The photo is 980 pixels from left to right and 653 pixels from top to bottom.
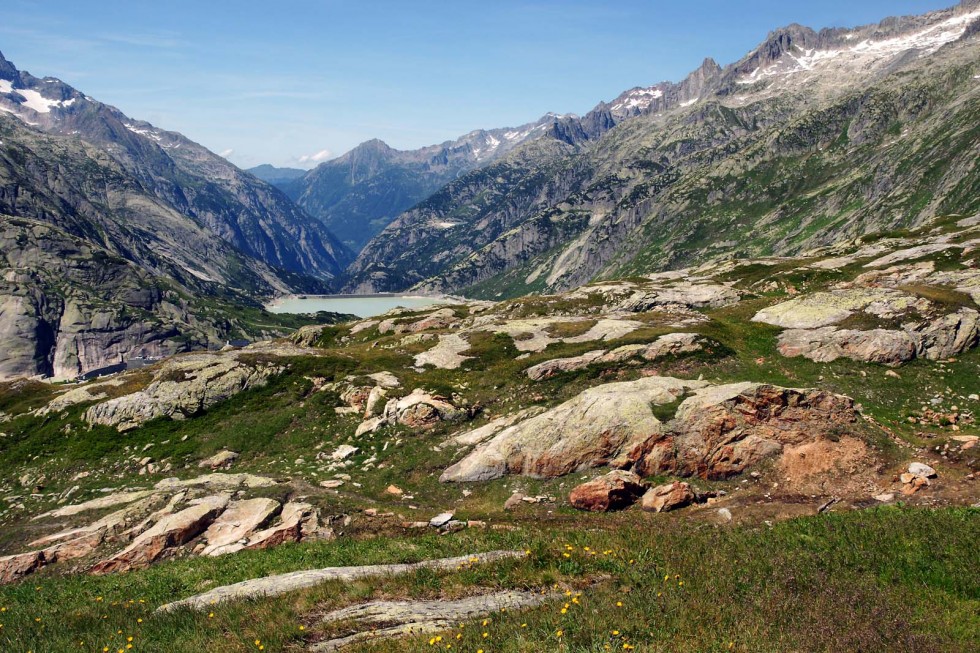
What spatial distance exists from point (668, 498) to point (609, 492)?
9.56ft

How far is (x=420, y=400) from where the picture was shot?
44.5 metres

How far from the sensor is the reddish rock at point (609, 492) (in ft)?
91.6

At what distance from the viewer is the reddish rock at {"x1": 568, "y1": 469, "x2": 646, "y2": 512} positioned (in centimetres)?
2791

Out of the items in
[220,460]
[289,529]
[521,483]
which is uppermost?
[289,529]

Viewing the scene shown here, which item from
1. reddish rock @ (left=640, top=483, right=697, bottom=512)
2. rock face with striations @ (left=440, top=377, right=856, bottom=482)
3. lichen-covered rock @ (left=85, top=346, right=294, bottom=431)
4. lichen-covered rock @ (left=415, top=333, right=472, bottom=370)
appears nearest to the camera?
reddish rock @ (left=640, top=483, right=697, bottom=512)

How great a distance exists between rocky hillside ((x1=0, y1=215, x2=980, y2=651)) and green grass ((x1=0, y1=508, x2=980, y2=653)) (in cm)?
10

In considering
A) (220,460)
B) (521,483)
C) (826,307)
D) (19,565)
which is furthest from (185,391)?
(826,307)

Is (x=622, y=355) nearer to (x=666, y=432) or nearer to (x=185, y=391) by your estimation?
(x=666, y=432)

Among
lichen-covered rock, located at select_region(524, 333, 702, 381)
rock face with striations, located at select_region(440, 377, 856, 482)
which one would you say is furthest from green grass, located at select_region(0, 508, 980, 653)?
lichen-covered rock, located at select_region(524, 333, 702, 381)

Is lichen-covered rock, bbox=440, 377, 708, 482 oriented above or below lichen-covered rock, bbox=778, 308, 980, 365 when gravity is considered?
below

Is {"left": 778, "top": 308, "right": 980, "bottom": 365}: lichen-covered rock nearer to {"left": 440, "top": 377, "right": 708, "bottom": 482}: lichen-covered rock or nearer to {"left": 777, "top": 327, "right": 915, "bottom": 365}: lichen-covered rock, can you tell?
{"left": 777, "top": 327, "right": 915, "bottom": 365}: lichen-covered rock

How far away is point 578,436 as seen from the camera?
3378 centimetres

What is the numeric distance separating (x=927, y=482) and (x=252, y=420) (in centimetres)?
4805

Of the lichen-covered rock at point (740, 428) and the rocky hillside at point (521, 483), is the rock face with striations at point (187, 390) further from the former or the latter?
the lichen-covered rock at point (740, 428)
